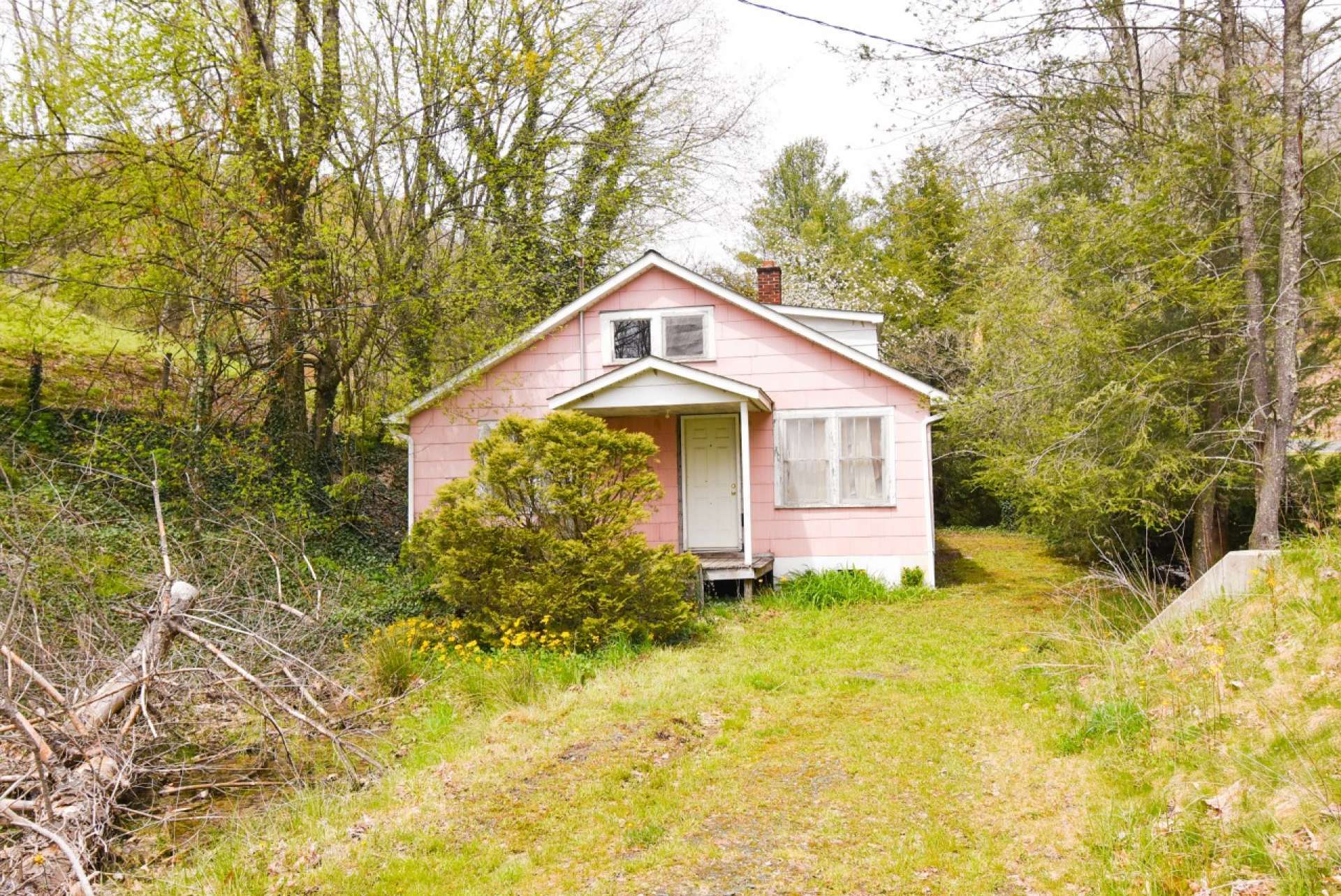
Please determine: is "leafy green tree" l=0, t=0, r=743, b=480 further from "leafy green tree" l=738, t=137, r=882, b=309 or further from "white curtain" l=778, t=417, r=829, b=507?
"leafy green tree" l=738, t=137, r=882, b=309

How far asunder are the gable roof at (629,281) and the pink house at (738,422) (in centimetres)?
2

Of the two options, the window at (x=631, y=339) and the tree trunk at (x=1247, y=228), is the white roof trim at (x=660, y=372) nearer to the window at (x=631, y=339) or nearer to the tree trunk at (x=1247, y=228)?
the window at (x=631, y=339)

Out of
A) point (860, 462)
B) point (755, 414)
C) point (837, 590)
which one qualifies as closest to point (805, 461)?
point (860, 462)

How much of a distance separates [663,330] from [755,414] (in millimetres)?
1901

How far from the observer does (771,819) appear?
17.4 ft

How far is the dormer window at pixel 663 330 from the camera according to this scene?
1393cm

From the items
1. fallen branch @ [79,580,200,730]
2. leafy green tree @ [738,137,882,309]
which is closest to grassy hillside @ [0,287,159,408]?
fallen branch @ [79,580,200,730]

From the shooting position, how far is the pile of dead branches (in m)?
5.16

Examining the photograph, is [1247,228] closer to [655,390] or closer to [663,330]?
[655,390]

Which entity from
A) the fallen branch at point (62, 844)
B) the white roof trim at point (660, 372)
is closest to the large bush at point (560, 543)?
the white roof trim at point (660, 372)

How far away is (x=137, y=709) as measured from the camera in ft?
20.0

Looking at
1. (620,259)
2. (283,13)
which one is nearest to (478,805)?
(283,13)

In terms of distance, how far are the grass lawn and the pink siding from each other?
15.2 ft

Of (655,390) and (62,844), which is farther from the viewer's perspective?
(655,390)
